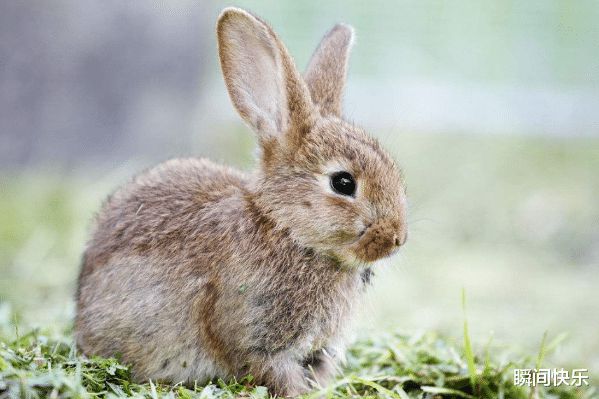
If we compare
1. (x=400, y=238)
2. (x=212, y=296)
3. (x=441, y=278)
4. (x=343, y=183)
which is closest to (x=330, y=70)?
(x=343, y=183)

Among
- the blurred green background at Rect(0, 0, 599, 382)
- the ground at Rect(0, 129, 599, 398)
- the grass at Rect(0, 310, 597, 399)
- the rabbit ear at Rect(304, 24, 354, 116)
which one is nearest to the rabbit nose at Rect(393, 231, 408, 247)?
the ground at Rect(0, 129, 599, 398)

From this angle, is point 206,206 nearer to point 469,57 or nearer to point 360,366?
point 360,366

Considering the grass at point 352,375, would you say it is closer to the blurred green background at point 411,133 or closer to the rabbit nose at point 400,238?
the blurred green background at point 411,133

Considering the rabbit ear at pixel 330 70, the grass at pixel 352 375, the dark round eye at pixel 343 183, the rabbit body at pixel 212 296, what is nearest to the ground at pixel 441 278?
the grass at pixel 352 375

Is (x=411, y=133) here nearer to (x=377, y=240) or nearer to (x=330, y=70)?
(x=330, y=70)

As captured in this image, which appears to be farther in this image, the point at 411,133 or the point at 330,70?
the point at 411,133

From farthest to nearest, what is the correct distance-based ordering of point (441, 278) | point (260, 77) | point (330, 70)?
point (441, 278), point (330, 70), point (260, 77)
